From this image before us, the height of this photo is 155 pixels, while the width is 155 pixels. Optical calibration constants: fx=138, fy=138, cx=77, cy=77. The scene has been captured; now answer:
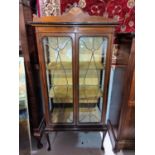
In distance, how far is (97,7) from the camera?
154 cm

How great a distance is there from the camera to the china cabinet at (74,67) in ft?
4.09

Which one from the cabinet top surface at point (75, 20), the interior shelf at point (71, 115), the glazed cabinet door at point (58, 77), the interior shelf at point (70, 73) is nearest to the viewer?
the cabinet top surface at point (75, 20)

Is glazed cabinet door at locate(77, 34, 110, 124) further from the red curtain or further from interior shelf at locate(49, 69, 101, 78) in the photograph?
the red curtain

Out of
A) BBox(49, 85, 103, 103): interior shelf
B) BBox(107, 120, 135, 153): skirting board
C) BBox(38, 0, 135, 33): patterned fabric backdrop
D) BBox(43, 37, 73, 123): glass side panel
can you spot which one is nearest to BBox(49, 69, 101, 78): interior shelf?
BBox(43, 37, 73, 123): glass side panel

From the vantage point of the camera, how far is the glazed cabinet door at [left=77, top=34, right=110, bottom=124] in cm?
138

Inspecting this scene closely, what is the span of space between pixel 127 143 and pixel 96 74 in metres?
0.93

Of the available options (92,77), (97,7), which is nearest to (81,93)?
(92,77)

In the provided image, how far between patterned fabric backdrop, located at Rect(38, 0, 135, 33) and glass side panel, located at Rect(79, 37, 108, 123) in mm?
428

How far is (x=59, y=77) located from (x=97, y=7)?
89 centimetres

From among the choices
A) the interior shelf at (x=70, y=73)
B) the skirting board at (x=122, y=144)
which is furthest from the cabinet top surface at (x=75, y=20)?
the skirting board at (x=122, y=144)

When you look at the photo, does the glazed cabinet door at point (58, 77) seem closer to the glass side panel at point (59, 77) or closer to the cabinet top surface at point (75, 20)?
the glass side panel at point (59, 77)

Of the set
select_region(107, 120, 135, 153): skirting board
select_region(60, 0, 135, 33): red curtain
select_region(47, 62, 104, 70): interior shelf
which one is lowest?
select_region(107, 120, 135, 153): skirting board
